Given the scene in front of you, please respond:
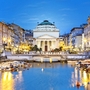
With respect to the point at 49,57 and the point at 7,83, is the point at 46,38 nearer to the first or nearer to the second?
the point at 49,57

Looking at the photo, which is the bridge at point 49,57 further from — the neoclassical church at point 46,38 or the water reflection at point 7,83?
the neoclassical church at point 46,38

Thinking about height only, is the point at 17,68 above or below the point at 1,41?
below

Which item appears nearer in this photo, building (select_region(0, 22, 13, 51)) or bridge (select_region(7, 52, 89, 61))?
bridge (select_region(7, 52, 89, 61))

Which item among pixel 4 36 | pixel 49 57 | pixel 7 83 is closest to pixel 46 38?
pixel 4 36

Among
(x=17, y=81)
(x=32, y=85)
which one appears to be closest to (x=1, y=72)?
(x=17, y=81)

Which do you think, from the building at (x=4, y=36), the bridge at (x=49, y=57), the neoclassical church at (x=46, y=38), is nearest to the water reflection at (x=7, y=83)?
the bridge at (x=49, y=57)

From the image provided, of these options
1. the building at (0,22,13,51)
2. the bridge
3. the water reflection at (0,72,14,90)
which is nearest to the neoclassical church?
the building at (0,22,13,51)

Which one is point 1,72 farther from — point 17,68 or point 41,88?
point 41,88

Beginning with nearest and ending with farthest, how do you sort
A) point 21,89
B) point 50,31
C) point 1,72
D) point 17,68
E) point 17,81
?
Result: point 21,89, point 17,81, point 1,72, point 17,68, point 50,31

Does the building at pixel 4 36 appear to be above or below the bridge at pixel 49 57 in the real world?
above

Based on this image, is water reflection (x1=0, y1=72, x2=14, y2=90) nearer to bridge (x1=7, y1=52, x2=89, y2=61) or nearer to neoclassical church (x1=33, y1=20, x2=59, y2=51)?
bridge (x1=7, y1=52, x2=89, y2=61)

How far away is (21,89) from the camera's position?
123 ft

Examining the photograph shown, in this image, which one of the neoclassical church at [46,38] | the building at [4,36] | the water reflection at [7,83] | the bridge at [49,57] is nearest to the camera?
the water reflection at [7,83]

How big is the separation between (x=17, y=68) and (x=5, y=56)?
914 inches
